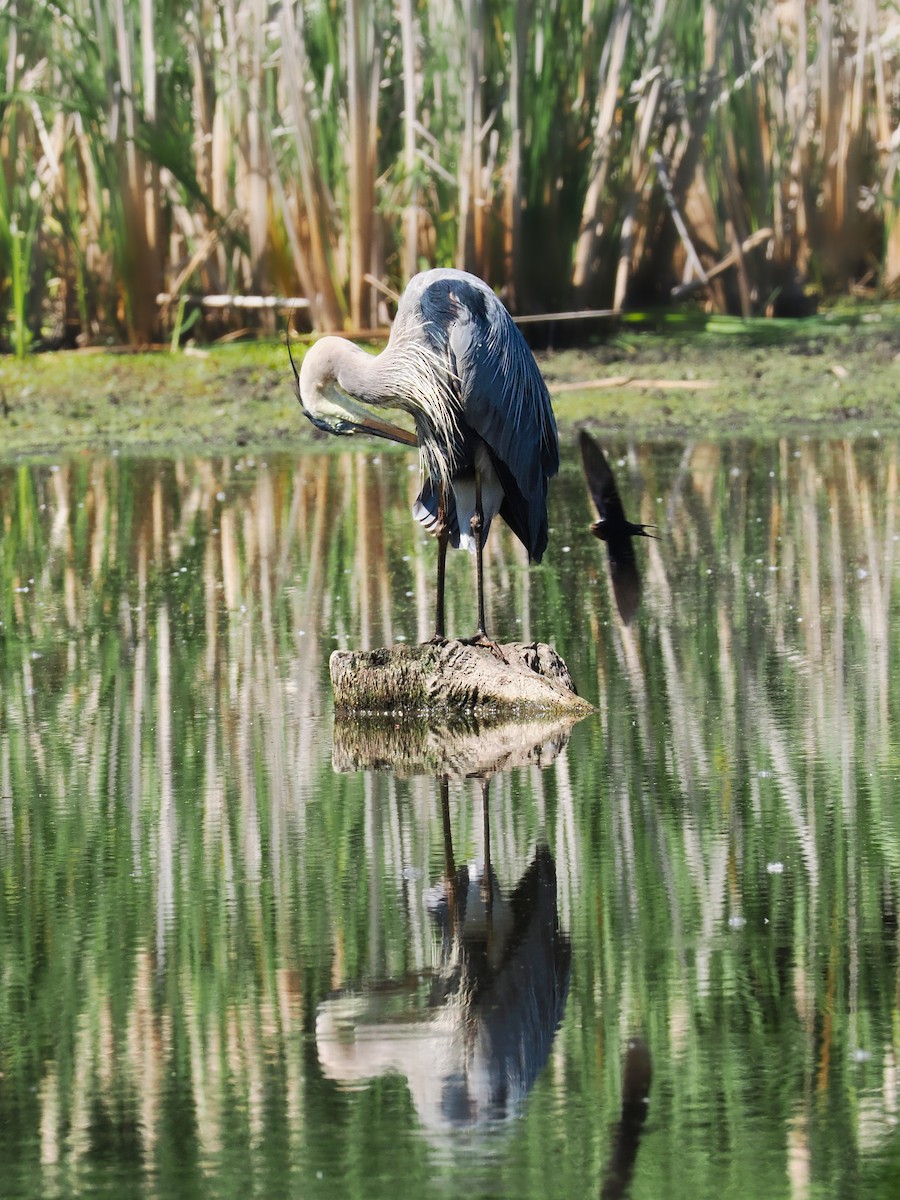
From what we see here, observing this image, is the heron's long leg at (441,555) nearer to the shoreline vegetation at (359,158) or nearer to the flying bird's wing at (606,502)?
the flying bird's wing at (606,502)

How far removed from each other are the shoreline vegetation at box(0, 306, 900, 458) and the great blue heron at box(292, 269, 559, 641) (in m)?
5.90

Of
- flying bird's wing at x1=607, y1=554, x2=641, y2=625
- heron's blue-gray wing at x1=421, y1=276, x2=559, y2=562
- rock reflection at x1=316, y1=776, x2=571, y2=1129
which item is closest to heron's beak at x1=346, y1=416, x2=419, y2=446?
heron's blue-gray wing at x1=421, y1=276, x2=559, y2=562

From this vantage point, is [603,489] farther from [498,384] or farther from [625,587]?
[625,587]

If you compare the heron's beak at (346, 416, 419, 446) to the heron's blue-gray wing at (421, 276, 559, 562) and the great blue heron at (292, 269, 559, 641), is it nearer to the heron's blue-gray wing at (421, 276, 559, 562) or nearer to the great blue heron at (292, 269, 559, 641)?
the great blue heron at (292, 269, 559, 641)

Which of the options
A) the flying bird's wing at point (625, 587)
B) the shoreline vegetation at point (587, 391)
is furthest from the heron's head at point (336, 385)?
the shoreline vegetation at point (587, 391)

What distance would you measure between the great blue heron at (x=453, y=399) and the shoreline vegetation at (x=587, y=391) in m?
5.90

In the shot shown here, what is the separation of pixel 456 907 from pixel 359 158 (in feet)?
31.6

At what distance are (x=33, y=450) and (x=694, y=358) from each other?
465cm

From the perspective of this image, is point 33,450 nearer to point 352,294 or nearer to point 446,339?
point 352,294

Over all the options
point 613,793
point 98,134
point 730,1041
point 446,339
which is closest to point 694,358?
point 98,134

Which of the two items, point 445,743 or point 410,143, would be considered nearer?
point 445,743

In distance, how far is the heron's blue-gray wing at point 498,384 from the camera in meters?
6.24

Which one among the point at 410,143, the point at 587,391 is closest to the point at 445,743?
the point at 587,391

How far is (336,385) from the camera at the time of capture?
6.19 metres
